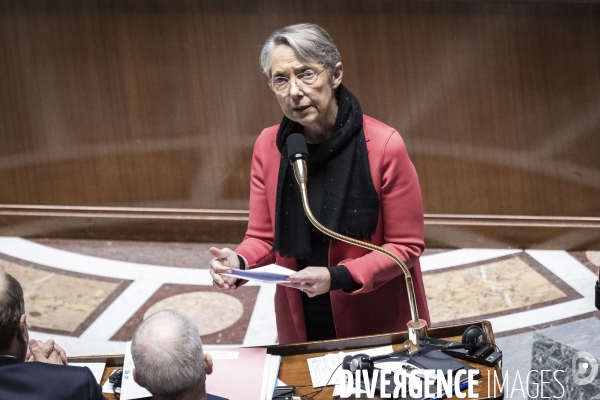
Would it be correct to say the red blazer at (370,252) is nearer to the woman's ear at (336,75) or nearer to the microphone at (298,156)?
the woman's ear at (336,75)

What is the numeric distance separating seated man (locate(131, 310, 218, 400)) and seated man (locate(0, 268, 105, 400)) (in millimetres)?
172

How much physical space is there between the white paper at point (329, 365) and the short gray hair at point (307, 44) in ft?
2.80

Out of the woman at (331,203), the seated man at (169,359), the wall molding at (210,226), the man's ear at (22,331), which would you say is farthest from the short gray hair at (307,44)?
the wall molding at (210,226)

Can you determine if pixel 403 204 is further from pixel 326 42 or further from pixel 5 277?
pixel 5 277

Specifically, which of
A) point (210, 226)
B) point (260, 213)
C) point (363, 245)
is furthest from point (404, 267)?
point (210, 226)

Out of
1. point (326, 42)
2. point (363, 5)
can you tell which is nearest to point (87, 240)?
point (363, 5)

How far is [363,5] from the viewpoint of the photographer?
Result: 5023 mm

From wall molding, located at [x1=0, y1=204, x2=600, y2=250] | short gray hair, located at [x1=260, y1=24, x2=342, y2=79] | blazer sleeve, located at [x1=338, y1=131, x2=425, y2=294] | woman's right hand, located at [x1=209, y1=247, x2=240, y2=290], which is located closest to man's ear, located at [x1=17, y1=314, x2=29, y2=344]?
woman's right hand, located at [x1=209, y1=247, x2=240, y2=290]

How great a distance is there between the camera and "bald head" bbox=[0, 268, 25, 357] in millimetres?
Result: 2100

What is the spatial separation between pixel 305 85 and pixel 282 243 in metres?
0.50

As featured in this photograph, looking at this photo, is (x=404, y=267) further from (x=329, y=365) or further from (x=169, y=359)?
(x=169, y=359)

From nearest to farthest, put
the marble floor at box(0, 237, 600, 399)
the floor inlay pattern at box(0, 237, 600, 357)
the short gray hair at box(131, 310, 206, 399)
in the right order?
the short gray hair at box(131, 310, 206, 399), the marble floor at box(0, 237, 600, 399), the floor inlay pattern at box(0, 237, 600, 357)

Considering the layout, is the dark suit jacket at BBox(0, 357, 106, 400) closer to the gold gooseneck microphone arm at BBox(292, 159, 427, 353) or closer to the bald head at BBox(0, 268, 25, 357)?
the bald head at BBox(0, 268, 25, 357)

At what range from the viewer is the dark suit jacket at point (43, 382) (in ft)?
6.64
